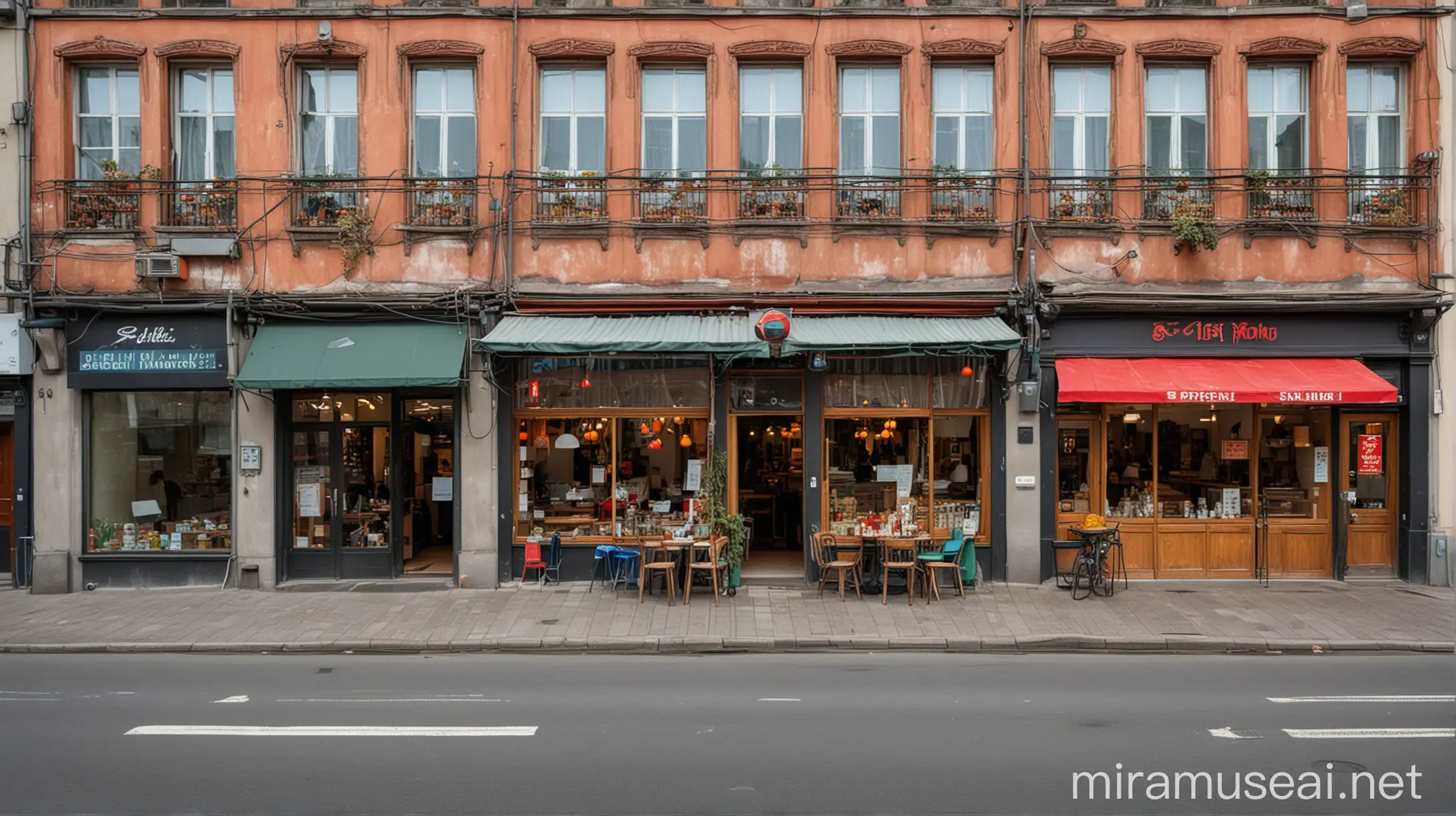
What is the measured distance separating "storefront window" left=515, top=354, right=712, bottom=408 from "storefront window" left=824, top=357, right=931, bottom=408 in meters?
1.96

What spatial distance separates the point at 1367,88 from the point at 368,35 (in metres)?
14.8

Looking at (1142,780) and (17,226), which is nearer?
(1142,780)

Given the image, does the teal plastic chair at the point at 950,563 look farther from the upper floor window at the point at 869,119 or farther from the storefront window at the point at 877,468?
the upper floor window at the point at 869,119

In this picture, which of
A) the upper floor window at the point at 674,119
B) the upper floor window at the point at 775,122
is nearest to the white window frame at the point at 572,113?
the upper floor window at the point at 674,119

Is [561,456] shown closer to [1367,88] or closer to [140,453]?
[140,453]

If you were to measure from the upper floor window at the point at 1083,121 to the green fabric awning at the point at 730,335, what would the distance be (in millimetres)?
2842

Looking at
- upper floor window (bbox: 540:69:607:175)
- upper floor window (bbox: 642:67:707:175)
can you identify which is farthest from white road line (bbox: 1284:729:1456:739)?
upper floor window (bbox: 540:69:607:175)

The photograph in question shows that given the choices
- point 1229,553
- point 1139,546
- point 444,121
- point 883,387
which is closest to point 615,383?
point 883,387

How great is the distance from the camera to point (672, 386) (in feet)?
46.8

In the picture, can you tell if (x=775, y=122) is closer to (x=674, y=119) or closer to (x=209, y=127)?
(x=674, y=119)

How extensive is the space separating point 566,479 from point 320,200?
215 inches

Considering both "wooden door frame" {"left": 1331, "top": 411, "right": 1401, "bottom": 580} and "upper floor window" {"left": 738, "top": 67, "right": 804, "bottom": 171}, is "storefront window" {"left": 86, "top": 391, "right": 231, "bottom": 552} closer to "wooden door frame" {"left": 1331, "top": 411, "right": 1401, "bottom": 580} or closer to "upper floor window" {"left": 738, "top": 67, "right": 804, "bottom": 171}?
"upper floor window" {"left": 738, "top": 67, "right": 804, "bottom": 171}

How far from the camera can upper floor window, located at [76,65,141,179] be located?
47.0ft

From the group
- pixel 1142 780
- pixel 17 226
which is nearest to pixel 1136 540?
pixel 1142 780
